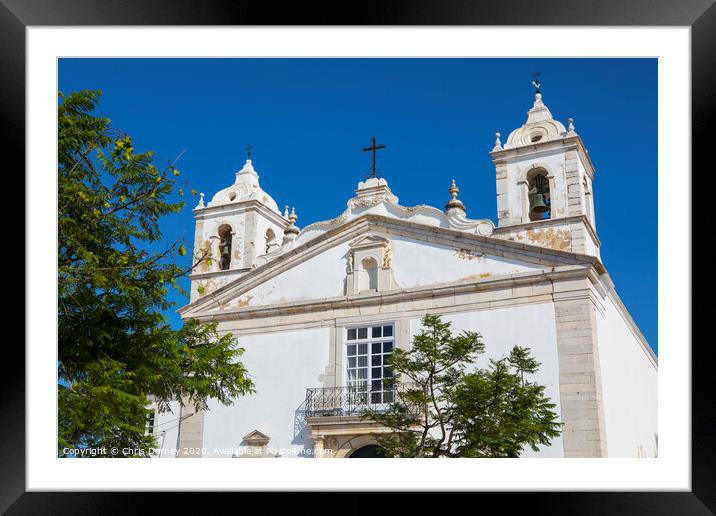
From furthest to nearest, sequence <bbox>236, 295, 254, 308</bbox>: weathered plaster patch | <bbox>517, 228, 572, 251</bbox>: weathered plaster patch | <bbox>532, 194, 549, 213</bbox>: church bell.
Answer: <bbox>236, 295, 254, 308</bbox>: weathered plaster patch < <bbox>532, 194, 549, 213</bbox>: church bell < <bbox>517, 228, 572, 251</bbox>: weathered plaster patch

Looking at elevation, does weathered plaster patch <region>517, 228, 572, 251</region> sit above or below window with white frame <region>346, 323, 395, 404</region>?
above

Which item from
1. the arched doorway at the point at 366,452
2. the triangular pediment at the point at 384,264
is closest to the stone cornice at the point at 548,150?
the triangular pediment at the point at 384,264

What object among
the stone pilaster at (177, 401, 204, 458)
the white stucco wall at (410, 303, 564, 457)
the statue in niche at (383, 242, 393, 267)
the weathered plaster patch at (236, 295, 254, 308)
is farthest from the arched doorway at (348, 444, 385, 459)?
the weathered plaster patch at (236, 295, 254, 308)

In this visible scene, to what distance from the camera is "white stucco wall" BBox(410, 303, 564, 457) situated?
12.5 meters

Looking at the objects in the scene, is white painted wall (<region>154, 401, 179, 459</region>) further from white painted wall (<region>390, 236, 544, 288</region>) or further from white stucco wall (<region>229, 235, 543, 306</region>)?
white painted wall (<region>390, 236, 544, 288</region>)

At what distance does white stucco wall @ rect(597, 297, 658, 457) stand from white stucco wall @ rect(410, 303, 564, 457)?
0.74 meters

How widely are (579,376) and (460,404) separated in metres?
1.95

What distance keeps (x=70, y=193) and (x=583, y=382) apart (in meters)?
7.19

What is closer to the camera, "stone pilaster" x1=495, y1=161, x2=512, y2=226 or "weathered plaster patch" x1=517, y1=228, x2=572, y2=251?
"weathered plaster patch" x1=517, y1=228, x2=572, y2=251

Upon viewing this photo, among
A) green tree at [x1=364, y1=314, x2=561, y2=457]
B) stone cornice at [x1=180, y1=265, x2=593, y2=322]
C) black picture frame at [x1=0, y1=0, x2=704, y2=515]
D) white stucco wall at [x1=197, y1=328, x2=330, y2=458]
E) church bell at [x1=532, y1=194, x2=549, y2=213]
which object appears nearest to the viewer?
black picture frame at [x1=0, y1=0, x2=704, y2=515]

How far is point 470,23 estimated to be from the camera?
7191 mm

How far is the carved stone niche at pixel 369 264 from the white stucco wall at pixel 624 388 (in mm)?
3315

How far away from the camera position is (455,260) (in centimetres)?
1378
